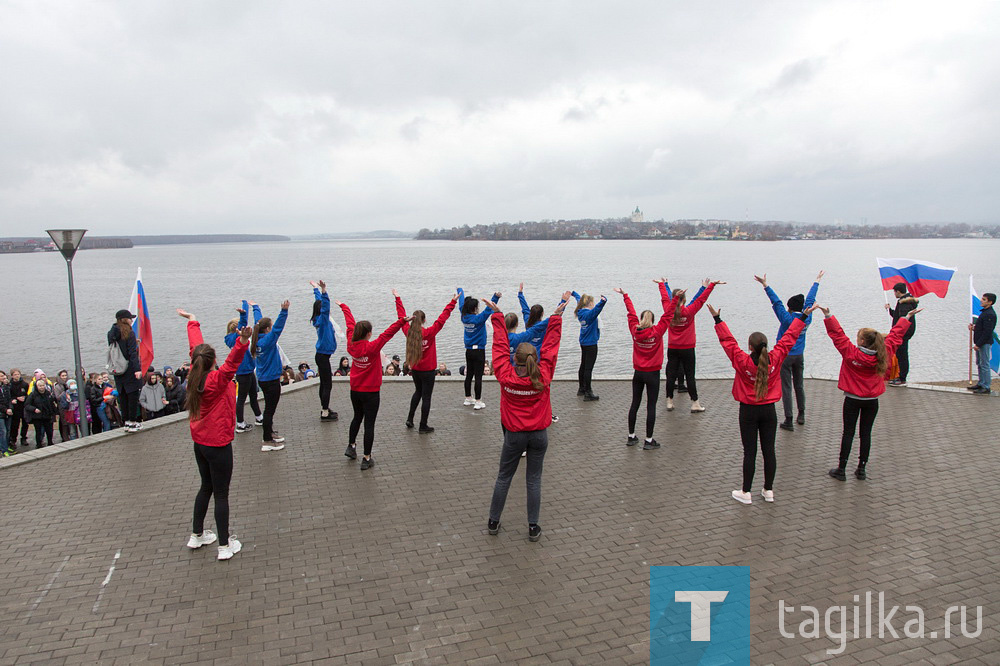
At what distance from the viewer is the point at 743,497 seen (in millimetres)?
6762

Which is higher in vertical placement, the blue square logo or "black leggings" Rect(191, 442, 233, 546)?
"black leggings" Rect(191, 442, 233, 546)

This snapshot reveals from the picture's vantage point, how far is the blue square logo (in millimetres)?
4332

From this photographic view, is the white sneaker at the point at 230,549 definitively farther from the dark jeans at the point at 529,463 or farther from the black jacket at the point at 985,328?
the black jacket at the point at 985,328

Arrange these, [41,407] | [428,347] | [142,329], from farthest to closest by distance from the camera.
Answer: [41,407] < [142,329] < [428,347]

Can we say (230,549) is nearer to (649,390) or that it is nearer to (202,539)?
(202,539)

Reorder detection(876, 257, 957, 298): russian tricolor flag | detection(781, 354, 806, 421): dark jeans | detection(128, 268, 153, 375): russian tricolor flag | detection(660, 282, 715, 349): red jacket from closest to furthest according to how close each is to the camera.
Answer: detection(660, 282, 715, 349): red jacket, detection(781, 354, 806, 421): dark jeans, detection(128, 268, 153, 375): russian tricolor flag, detection(876, 257, 957, 298): russian tricolor flag

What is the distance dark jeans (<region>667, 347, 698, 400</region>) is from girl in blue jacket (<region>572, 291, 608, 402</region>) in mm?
1344

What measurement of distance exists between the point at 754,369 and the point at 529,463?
8.59 feet

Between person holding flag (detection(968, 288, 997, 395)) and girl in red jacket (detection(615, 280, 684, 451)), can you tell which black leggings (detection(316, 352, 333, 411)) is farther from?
person holding flag (detection(968, 288, 997, 395))

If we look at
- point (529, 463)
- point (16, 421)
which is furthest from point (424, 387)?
point (16, 421)

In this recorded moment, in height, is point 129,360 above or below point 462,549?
above

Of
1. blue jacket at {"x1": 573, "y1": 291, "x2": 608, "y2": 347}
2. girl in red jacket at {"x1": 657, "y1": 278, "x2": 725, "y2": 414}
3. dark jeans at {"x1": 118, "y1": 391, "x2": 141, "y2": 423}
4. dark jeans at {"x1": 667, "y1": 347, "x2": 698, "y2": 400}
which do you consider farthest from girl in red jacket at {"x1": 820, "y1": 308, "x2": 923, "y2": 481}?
dark jeans at {"x1": 118, "y1": 391, "x2": 141, "y2": 423}

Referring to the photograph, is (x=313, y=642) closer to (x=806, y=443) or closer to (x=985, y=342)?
(x=806, y=443)

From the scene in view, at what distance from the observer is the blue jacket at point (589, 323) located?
10817 millimetres
